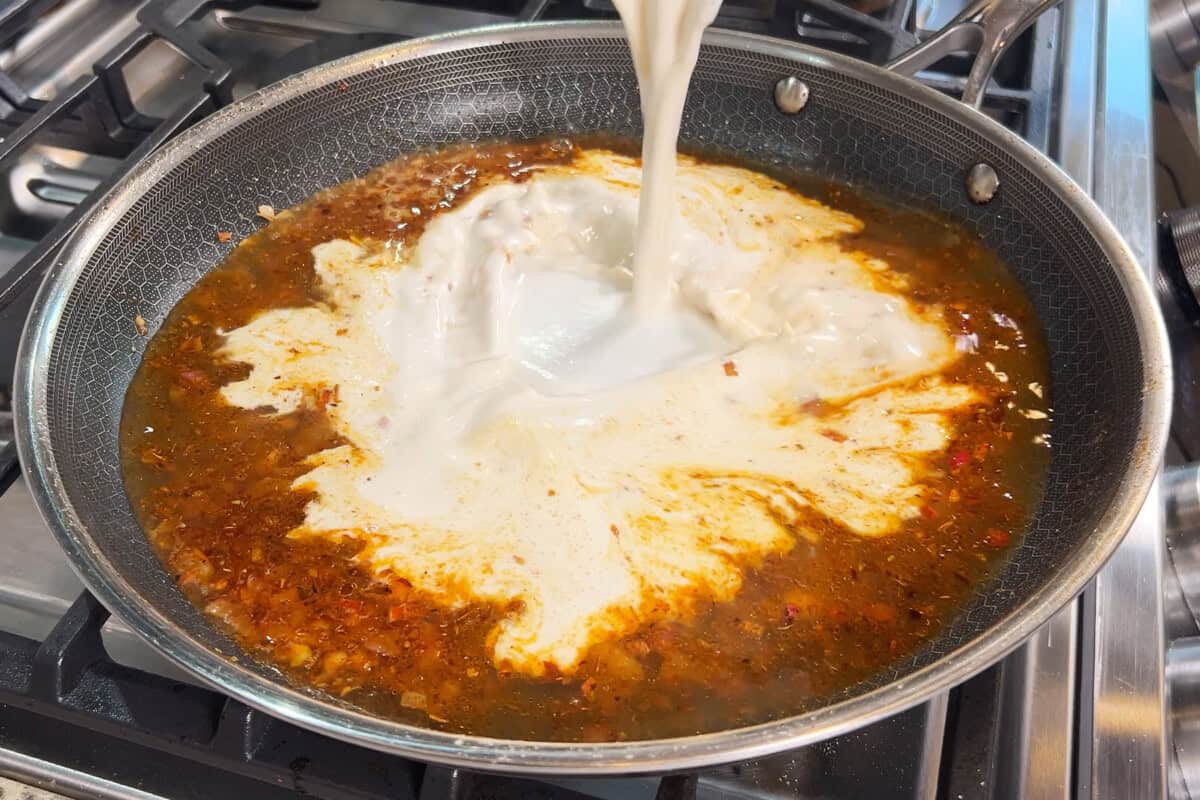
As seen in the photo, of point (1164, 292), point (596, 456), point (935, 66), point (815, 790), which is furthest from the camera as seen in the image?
point (935, 66)

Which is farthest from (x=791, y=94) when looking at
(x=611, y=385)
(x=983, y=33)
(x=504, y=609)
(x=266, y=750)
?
(x=266, y=750)

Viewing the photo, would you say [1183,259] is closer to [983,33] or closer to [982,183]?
[982,183]

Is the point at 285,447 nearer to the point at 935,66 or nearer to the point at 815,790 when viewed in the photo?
the point at 815,790

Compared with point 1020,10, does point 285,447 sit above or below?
below

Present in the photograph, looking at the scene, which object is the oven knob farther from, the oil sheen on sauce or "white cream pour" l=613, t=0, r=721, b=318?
"white cream pour" l=613, t=0, r=721, b=318

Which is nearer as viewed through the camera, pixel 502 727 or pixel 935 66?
pixel 502 727

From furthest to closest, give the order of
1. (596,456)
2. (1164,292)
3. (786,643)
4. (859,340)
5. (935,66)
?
(935,66) < (1164,292) < (859,340) < (596,456) < (786,643)

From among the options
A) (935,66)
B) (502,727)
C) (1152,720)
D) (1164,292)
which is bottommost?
(502,727)

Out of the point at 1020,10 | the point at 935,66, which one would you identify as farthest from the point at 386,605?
the point at 935,66

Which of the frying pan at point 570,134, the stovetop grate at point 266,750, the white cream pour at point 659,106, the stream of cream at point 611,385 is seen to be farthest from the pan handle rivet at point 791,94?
the stovetop grate at point 266,750
